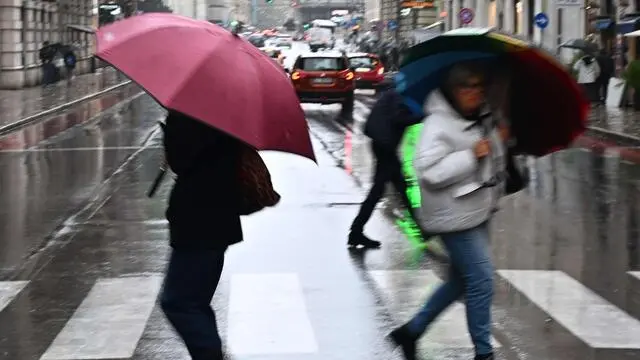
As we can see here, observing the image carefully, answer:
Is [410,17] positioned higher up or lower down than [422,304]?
higher up

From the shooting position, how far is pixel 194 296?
499 centimetres

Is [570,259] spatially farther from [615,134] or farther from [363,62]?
[363,62]

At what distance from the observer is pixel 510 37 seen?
5316 millimetres

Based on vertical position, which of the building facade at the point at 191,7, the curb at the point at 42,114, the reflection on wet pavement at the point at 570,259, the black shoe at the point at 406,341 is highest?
the building facade at the point at 191,7

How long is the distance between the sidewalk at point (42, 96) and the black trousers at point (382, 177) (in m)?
17.0

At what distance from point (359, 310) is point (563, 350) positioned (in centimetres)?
158

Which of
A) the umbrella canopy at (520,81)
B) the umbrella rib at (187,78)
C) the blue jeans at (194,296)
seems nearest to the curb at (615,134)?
the umbrella canopy at (520,81)

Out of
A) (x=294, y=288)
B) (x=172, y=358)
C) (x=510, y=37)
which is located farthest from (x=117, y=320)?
(x=510, y=37)

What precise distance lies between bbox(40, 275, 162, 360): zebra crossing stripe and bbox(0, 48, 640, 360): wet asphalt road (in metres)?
0.02

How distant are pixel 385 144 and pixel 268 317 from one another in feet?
7.26

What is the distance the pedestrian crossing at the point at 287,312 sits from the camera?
254 inches

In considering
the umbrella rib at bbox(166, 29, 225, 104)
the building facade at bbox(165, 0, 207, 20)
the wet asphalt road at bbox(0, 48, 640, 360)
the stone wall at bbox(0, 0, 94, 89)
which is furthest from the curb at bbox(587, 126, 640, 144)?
the building facade at bbox(165, 0, 207, 20)

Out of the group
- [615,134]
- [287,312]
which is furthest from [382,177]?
[615,134]

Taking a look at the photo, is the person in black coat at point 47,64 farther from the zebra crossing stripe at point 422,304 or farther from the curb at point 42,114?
the zebra crossing stripe at point 422,304
